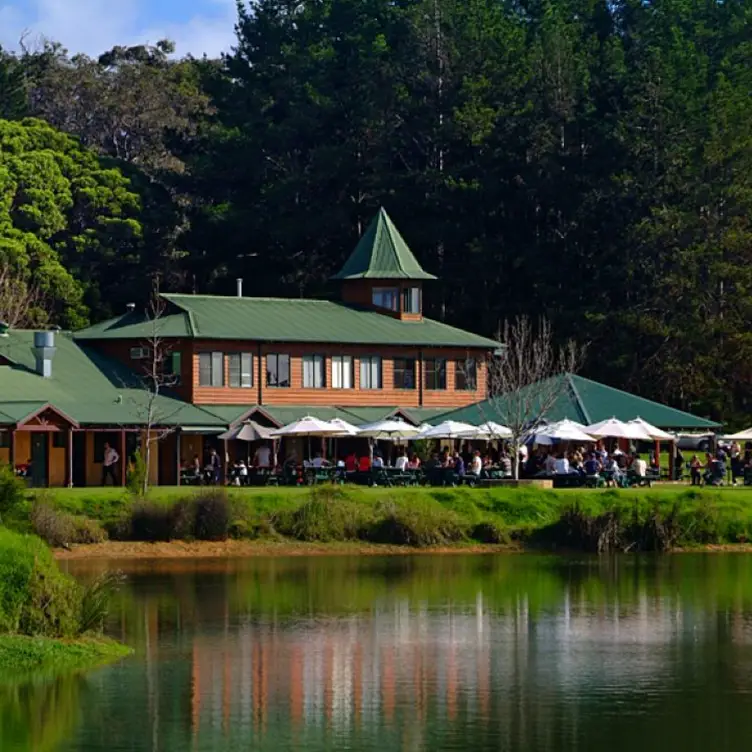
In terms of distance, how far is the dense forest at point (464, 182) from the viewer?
86938mm

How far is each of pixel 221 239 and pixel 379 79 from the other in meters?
11.1

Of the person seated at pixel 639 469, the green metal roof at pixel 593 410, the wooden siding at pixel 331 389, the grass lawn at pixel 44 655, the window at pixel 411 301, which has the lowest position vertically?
the grass lawn at pixel 44 655


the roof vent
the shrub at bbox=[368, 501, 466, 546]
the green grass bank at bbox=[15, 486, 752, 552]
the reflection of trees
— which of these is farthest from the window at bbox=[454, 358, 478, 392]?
the reflection of trees

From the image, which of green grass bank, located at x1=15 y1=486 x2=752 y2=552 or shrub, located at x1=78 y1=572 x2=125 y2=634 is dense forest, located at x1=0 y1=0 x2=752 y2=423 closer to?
green grass bank, located at x1=15 y1=486 x2=752 y2=552

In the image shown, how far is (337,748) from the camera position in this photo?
26312mm

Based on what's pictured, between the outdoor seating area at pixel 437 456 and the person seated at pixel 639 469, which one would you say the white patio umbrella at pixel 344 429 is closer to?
the outdoor seating area at pixel 437 456

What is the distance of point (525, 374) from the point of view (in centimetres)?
8131

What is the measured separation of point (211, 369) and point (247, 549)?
861 inches

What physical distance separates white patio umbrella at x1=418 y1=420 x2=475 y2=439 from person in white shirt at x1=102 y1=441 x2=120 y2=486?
9911 mm

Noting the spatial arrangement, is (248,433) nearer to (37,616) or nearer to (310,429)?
(310,429)

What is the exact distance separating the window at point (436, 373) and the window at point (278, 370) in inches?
245

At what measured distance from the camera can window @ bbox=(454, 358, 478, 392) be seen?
79.8 m

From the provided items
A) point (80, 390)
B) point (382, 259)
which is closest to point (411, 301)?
point (382, 259)

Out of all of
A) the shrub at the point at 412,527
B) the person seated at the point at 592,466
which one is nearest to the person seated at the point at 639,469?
the person seated at the point at 592,466
